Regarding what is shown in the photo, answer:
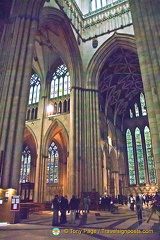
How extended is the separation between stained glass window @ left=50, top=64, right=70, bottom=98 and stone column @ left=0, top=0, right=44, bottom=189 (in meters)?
10.9

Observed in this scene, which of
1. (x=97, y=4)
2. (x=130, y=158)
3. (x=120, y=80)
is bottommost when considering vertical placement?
(x=130, y=158)

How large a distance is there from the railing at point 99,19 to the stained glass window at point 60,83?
4966 millimetres

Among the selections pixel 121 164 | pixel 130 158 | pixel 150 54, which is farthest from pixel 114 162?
pixel 150 54

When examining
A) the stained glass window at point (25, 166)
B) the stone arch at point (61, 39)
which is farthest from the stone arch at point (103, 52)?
the stained glass window at point (25, 166)

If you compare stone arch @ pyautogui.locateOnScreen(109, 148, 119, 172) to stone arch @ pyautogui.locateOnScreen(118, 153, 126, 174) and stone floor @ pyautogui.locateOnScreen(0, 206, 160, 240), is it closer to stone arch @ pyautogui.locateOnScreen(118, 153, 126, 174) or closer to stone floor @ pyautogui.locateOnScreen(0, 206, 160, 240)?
stone arch @ pyautogui.locateOnScreen(118, 153, 126, 174)

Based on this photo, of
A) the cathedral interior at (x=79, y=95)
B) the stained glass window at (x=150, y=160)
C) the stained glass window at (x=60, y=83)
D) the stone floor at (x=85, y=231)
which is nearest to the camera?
the stone floor at (x=85, y=231)

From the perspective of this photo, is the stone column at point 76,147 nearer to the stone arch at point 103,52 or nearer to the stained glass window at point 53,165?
the stone arch at point 103,52

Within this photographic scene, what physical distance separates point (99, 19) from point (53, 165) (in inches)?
782

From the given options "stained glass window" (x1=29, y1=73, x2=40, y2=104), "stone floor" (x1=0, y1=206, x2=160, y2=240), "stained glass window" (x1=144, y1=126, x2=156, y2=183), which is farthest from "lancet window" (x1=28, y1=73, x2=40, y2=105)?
"stone floor" (x1=0, y1=206, x2=160, y2=240)

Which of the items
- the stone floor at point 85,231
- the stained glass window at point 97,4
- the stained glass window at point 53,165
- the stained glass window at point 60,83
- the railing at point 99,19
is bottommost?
the stone floor at point 85,231

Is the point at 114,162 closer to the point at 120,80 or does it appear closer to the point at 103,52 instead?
the point at 120,80

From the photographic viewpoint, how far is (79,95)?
1942 cm

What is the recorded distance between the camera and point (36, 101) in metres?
25.5

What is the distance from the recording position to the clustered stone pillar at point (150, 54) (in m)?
8.62
